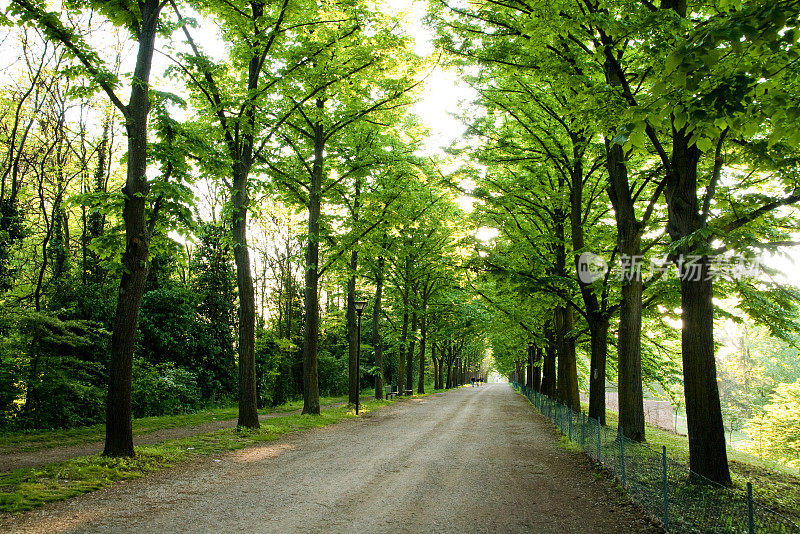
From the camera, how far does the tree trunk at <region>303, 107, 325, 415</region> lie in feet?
56.4

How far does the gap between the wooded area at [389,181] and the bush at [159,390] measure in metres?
0.13

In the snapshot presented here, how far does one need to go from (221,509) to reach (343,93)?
13.1m

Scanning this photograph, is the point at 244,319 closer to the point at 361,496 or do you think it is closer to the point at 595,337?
the point at 361,496

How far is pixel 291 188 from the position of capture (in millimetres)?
18438

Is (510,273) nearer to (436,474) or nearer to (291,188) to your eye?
(436,474)

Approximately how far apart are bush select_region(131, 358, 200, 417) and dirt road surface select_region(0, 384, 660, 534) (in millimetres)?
6382

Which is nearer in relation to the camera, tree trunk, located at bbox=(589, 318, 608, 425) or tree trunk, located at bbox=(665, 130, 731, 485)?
tree trunk, located at bbox=(665, 130, 731, 485)

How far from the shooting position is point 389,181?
790 inches

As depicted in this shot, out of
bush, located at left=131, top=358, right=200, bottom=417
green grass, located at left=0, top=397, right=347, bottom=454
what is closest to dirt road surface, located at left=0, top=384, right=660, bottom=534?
green grass, located at left=0, top=397, right=347, bottom=454

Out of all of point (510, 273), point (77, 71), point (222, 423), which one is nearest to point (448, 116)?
point (510, 273)

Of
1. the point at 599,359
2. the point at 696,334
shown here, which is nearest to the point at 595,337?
the point at 599,359

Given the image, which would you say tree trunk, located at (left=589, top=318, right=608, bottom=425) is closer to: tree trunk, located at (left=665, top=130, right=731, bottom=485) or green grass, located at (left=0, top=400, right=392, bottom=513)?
tree trunk, located at (left=665, top=130, right=731, bottom=485)
